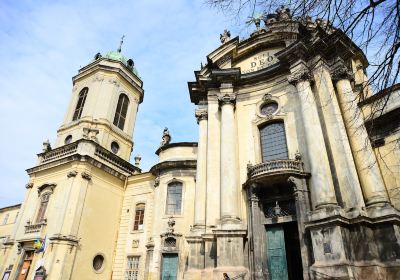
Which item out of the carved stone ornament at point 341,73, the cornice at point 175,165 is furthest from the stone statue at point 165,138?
the carved stone ornament at point 341,73

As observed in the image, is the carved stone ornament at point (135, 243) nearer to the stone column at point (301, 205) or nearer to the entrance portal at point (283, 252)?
the entrance portal at point (283, 252)

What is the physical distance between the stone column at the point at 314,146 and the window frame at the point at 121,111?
52.2 feet

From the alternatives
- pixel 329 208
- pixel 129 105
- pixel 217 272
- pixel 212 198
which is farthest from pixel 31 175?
pixel 329 208

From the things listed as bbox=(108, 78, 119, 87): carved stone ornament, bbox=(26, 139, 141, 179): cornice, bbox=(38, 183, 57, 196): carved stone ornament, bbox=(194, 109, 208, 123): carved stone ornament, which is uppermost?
bbox=(108, 78, 119, 87): carved stone ornament

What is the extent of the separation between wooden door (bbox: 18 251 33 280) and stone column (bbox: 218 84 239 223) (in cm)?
1339

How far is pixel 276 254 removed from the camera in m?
12.5

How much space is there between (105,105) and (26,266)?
491 inches

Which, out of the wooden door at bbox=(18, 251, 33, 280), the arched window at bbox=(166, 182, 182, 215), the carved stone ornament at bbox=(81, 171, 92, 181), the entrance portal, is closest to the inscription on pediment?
the arched window at bbox=(166, 182, 182, 215)

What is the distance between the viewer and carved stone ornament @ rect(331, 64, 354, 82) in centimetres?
1338

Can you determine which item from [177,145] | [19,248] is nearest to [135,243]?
[177,145]

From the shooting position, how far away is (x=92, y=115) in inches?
944

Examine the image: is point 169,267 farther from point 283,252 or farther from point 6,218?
point 6,218

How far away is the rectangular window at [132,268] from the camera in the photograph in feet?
61.8

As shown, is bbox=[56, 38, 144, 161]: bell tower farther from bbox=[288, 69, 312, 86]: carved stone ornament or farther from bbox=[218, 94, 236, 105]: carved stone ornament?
bbox=[288, 69, 312, 86]: carved stone ornament
